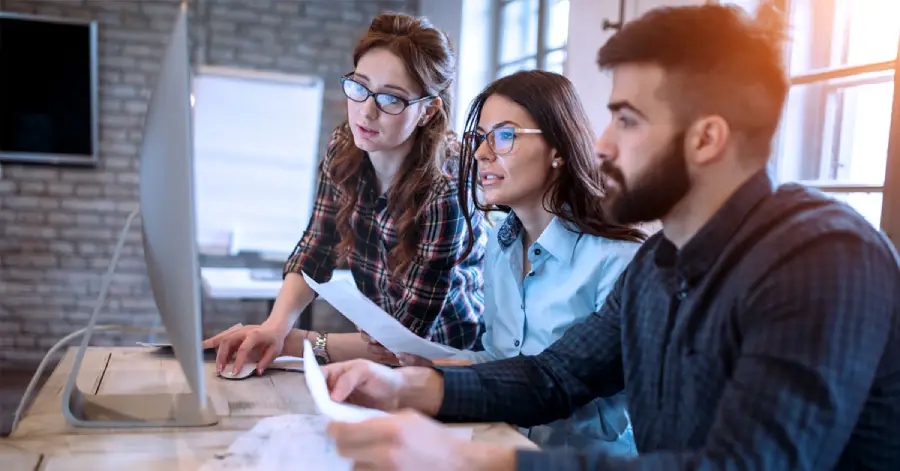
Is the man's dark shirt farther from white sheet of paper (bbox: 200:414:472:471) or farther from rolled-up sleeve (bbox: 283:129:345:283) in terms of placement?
rolled-up sleeve (bbox: 283:129:345:283)

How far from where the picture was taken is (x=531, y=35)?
3.46 meters

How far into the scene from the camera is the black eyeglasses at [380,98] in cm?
152

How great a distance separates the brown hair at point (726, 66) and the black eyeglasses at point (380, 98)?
765 mm

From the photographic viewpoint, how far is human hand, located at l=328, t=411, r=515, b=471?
0.68 meters

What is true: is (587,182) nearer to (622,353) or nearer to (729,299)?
(622,353)

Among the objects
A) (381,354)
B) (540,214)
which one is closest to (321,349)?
(381,354)

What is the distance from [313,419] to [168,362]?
1.41ft

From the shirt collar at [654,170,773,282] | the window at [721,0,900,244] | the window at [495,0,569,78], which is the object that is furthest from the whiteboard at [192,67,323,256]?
the shirt collar at [654,170,773,282]

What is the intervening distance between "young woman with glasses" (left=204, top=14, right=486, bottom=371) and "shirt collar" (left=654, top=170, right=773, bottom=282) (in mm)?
722

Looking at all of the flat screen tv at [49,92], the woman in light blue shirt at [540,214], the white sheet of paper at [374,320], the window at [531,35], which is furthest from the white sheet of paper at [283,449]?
the flat screen tv at [49,92]

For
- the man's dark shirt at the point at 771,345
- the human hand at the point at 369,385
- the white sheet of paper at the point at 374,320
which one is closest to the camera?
the man's dark shirt at the point at 771,345

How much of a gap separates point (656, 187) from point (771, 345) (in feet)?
0.76

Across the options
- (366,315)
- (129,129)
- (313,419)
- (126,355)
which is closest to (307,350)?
(313,419)

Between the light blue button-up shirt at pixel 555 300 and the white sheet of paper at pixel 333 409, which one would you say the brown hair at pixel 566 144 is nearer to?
the light blue button-up shirt at pixel 555 300
